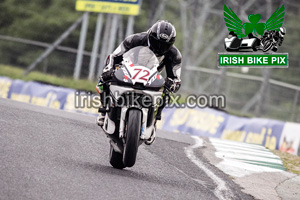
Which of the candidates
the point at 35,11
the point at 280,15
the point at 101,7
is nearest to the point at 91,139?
the point at 280,15

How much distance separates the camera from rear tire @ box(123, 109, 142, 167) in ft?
23.9

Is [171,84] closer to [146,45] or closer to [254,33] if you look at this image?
[146,45]

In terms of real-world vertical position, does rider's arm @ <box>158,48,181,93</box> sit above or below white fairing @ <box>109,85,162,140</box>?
above

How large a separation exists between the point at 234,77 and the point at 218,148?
8738 millimetres

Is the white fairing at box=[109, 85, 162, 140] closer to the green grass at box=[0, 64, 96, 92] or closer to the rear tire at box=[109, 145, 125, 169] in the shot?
the rear tire at box=[109, 145, 125, 169]

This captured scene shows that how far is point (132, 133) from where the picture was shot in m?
7.29

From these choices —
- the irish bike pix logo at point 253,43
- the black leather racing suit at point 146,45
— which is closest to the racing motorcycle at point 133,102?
the black leather racing suit at point 146,45

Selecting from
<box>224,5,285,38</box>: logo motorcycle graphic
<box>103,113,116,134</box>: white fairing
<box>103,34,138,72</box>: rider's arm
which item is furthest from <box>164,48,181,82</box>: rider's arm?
<box>224,5,285,38</box>: logo motorcycle graphic

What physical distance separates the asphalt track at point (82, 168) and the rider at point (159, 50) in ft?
2.67

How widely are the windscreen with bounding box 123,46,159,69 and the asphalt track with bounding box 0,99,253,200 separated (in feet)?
4.52

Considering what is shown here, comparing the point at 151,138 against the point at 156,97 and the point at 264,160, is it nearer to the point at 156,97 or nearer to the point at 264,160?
the point at 156,97

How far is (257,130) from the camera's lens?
15.7 metres

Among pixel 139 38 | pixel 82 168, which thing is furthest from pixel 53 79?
pixel 82 168

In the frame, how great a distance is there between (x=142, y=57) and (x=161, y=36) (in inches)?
13.4
